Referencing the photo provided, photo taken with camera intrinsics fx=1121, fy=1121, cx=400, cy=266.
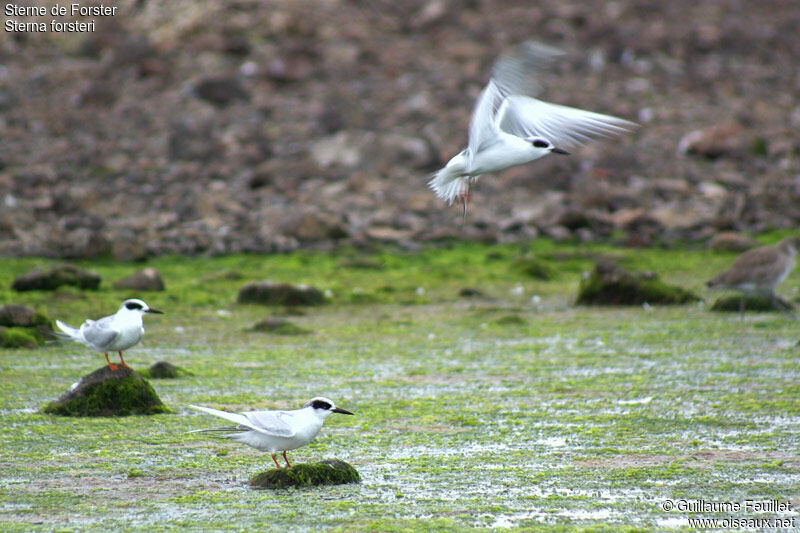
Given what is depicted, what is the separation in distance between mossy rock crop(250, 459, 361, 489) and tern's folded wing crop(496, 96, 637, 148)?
3.05m

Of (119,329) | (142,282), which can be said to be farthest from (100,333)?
(142,282)

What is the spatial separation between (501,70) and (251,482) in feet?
12.5

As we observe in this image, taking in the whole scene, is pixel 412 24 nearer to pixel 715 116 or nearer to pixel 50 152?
pixel 715 116

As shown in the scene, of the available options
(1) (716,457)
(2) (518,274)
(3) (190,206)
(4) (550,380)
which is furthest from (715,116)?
(1) (716,457)

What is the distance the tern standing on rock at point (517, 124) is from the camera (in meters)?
8.38

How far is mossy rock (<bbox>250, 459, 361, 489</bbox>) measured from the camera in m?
6.91

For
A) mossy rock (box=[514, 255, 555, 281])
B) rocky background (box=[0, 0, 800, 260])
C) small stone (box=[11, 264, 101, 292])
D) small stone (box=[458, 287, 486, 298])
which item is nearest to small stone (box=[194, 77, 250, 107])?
rocky background (box=[0, 0, 800, 260])

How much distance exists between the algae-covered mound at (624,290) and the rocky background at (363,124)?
17.2 ft

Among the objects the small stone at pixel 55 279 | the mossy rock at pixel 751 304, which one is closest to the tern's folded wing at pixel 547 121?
the mossy rock at pixel 751 304

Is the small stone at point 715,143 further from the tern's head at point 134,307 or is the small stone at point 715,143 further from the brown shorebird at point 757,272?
the tern's head at point 134,307

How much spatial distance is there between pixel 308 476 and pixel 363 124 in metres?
19.8

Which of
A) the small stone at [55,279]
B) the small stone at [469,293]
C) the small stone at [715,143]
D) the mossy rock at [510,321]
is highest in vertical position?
the small stone at [715,143]

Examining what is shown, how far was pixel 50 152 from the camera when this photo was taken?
81.9ft

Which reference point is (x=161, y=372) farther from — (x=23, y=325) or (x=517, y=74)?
(x=517, y=74)
